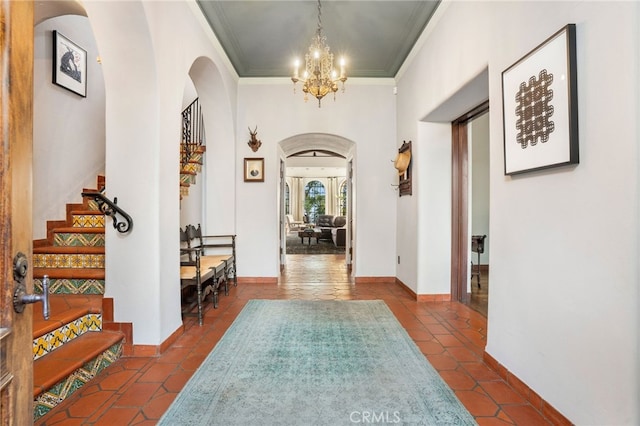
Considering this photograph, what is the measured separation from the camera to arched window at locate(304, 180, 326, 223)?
1652cm

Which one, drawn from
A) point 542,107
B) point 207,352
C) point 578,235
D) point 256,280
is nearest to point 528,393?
point 578,235

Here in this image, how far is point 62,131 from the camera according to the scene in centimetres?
339

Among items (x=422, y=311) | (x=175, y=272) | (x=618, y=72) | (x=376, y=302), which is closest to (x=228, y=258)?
(x=175, y=272)

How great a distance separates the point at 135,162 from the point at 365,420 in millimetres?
2409

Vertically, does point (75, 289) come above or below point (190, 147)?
below

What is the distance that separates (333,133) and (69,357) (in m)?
4.20

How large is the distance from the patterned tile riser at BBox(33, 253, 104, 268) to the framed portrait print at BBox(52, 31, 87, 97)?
182cm

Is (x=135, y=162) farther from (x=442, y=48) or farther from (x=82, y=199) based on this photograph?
(x=442, y=48)

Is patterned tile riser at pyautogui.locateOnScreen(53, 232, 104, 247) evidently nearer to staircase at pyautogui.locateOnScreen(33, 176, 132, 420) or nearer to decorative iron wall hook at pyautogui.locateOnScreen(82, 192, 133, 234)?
staircase at pyautogui.locateOnScreen(33, 176, 132, 420)

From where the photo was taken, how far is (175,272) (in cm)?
279

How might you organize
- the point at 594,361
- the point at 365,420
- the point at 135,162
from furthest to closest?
the point at 135,162
the point at 365,420
the point at 594,361

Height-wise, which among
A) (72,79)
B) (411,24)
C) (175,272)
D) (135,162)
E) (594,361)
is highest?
(411,24)

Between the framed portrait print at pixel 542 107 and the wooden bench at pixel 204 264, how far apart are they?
2770 mm

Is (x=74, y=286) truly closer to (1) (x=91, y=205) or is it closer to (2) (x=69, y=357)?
(2) (x=69, y=357)
